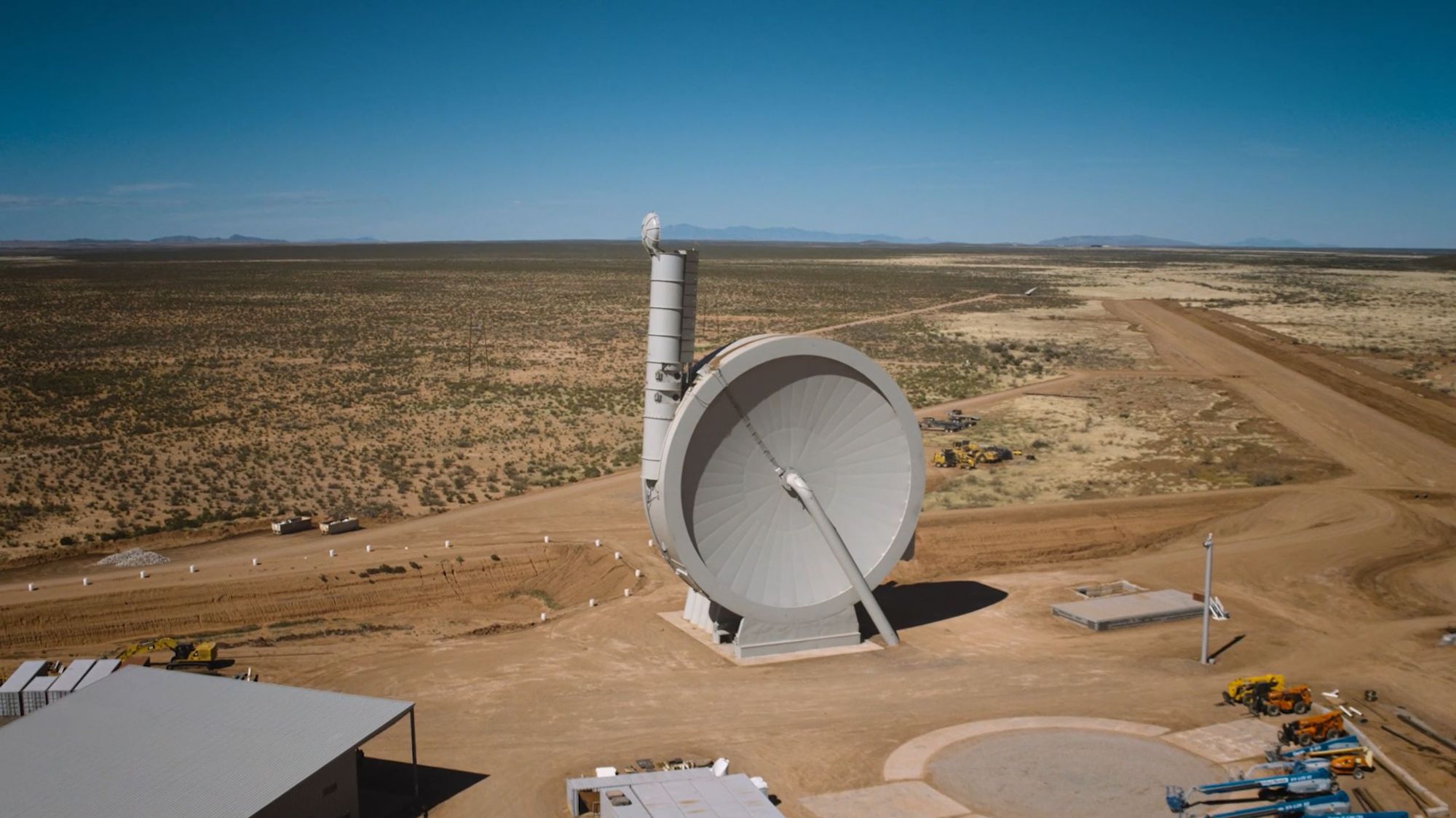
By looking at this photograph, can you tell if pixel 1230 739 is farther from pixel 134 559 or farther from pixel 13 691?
pixel 134 559

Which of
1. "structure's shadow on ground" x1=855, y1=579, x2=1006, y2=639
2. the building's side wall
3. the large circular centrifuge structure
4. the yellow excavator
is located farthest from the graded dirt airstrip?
the building's side wall

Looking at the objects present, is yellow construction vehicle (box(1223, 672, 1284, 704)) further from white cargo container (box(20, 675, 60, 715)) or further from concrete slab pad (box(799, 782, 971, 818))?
white cargo container (box(20, 675, 60, 715))

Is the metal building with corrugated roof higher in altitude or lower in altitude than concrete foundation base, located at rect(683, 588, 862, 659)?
higher

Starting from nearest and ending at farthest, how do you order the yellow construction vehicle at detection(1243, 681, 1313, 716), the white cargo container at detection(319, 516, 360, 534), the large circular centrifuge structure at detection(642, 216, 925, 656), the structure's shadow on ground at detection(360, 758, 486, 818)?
1. the structure's shadow on ground at detection(360, 758, 486, 818)
2. the yellow construction vehicle at detection(1243, 681, 1313, 716)
3. the large circular centrifuge structure at detection(642, 216, 925, 656)
4. the white cargo container at detection(319, 516, 360, 534)

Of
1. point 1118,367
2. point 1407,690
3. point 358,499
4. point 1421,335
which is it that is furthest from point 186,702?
point 1421,335

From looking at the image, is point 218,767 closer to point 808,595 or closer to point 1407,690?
point 808,595

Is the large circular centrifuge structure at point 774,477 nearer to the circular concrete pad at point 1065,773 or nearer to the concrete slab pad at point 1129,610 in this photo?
the concrete slab pad at point 1129,610
